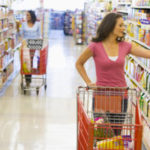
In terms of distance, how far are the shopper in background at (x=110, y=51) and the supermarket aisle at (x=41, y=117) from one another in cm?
153

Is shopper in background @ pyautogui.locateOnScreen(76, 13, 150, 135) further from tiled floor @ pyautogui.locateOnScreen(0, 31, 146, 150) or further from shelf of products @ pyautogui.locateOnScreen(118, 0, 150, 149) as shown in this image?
tiled floor @ pyautogui.locateOnScreen(0, 31, 146, 150)

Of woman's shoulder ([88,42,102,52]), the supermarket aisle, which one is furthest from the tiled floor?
woman's shoulder ([88,42,102,52])

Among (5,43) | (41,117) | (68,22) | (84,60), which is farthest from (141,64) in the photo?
(68,22)

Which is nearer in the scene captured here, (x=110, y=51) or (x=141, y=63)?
(x=110, y=51)

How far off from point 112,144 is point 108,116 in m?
0.54

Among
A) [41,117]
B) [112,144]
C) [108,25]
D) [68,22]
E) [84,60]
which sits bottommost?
[41,117]

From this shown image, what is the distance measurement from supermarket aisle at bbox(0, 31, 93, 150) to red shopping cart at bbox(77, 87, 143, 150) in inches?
61.6

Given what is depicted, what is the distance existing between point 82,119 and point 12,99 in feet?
13.8

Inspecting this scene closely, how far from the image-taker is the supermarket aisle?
4731 mm

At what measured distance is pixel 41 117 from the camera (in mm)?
5766

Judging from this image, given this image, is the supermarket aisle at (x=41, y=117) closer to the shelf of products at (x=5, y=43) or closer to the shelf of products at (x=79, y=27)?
the shelf of products at (x=5, y=43)

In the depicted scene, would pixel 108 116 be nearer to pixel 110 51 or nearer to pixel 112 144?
pixel 112 144

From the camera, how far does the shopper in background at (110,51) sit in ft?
11.1

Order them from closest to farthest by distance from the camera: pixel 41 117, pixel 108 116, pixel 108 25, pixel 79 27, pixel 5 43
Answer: pixel 108 116 → pixel 108 25 → pixel 41 117 → pixel 5 43 → pixel 79 27
